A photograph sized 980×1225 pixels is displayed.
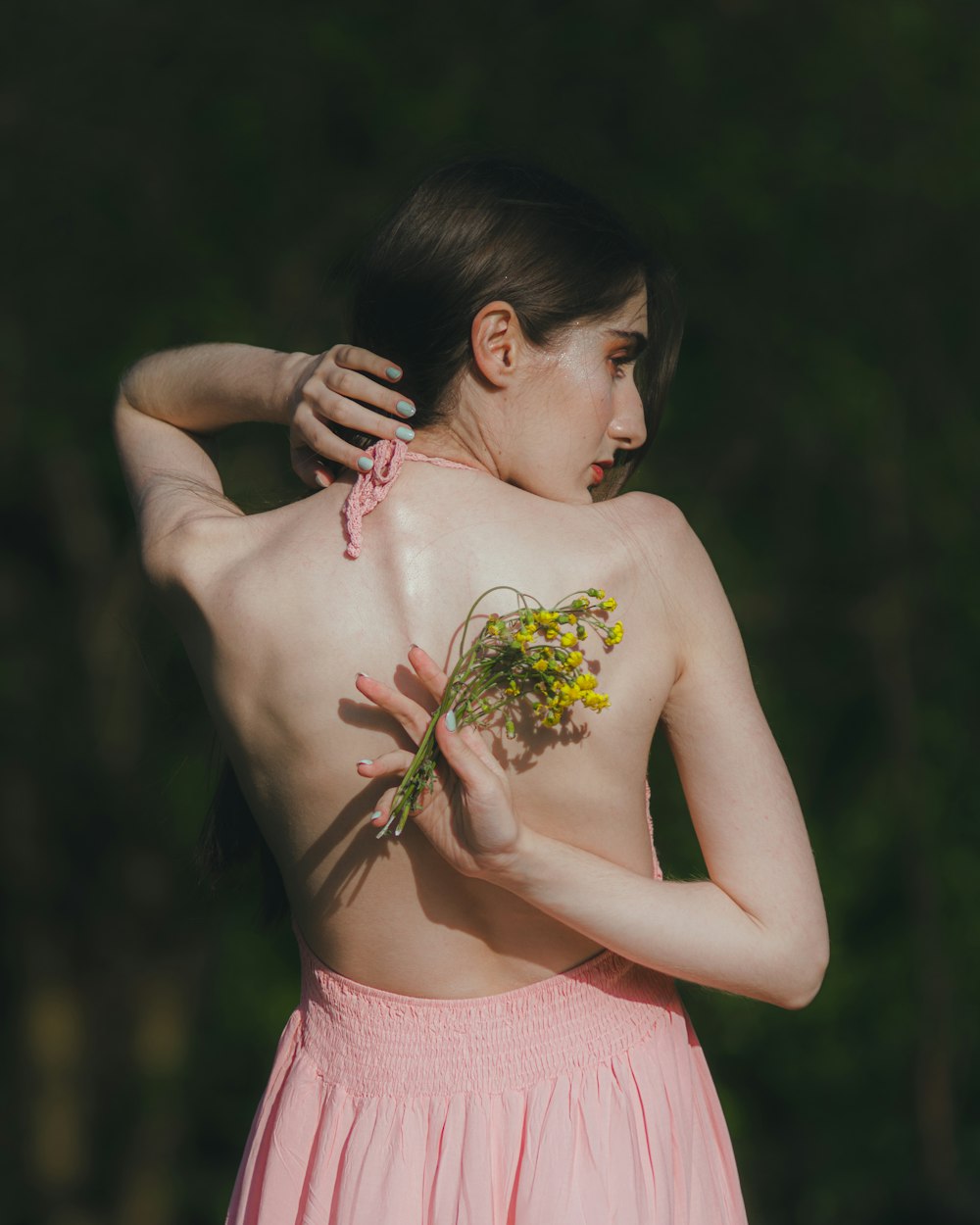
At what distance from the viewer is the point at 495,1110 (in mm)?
1560

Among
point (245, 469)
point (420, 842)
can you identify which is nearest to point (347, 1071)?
point (420, 842)

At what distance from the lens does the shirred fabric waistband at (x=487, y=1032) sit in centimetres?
156

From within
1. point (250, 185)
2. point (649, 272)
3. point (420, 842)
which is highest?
point (250, 185)

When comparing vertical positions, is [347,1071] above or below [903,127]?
below

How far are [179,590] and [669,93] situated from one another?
3.43 meters

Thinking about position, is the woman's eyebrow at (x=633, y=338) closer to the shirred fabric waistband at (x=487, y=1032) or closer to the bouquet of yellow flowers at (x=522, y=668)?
the bouquet of yellow flowers at (x=522, y=668)

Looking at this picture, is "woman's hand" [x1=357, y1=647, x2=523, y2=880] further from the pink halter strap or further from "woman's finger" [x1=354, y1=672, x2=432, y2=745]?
the pink halter strap

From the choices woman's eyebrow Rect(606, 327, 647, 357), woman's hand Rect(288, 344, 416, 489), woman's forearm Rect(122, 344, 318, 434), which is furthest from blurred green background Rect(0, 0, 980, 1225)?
woman's eyebrow Rect(606, 327, 647, 357)

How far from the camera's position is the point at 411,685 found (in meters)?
1.43

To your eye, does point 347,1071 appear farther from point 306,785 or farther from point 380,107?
point 380,107

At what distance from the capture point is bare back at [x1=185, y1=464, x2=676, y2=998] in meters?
1.43

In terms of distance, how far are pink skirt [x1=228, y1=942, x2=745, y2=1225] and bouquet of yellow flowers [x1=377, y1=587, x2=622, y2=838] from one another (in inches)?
12.2

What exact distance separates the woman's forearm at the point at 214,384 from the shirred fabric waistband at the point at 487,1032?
2.32 feet

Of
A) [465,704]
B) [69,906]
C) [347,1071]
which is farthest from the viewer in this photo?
[69,906]
